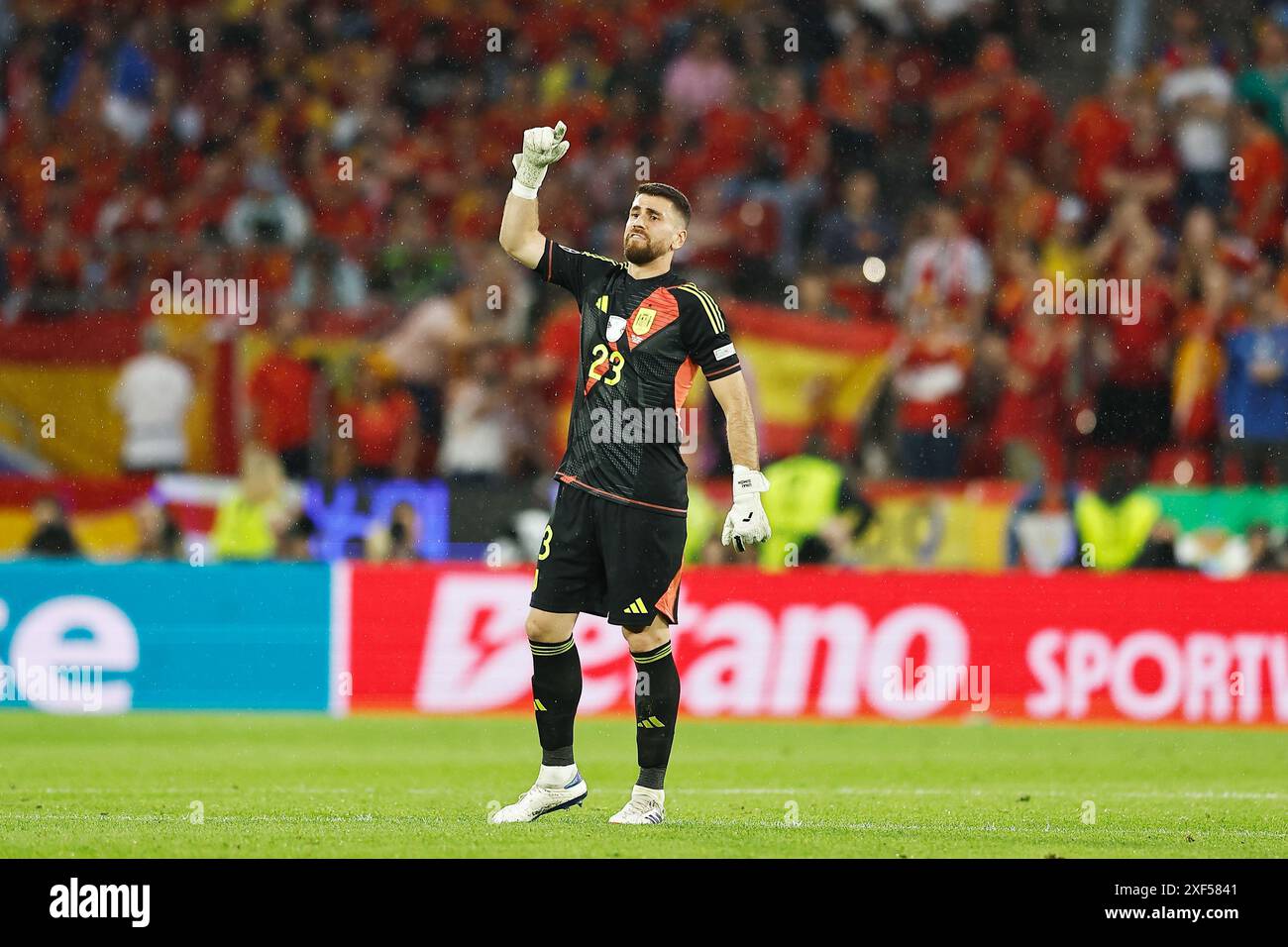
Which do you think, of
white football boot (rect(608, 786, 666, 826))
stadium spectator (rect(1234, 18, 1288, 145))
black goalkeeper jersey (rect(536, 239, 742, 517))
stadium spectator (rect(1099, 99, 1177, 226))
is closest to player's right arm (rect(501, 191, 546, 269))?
black goalkeeper jersey (rect(536, 239, 742, 517))

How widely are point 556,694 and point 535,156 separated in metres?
2.27

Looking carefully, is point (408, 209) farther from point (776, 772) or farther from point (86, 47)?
point (776, 772)

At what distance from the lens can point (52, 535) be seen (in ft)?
54.2

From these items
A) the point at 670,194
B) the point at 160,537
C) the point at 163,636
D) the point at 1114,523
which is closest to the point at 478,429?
the point at 160,537

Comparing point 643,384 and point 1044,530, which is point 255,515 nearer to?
point 1044,530

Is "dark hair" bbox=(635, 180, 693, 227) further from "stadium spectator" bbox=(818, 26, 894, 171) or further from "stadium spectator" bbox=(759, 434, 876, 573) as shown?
"stadium spectator" bbox=(818, 26, 894, 171)

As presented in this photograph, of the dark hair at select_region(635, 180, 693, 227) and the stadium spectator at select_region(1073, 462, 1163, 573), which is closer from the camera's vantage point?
the dark hair at select_region(635, 180, 693, 227)

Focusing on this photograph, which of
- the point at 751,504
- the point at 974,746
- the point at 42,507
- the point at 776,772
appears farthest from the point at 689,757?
the point at 42,507

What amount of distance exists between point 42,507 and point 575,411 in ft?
30.2

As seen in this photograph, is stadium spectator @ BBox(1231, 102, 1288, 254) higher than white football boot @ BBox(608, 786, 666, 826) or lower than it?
higher

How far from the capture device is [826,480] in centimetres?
1639

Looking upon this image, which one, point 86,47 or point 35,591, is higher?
point 86,47

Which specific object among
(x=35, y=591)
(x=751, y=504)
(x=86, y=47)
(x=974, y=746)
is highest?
(x=86, y=47)

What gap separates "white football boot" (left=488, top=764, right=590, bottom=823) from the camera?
8.43 meters
